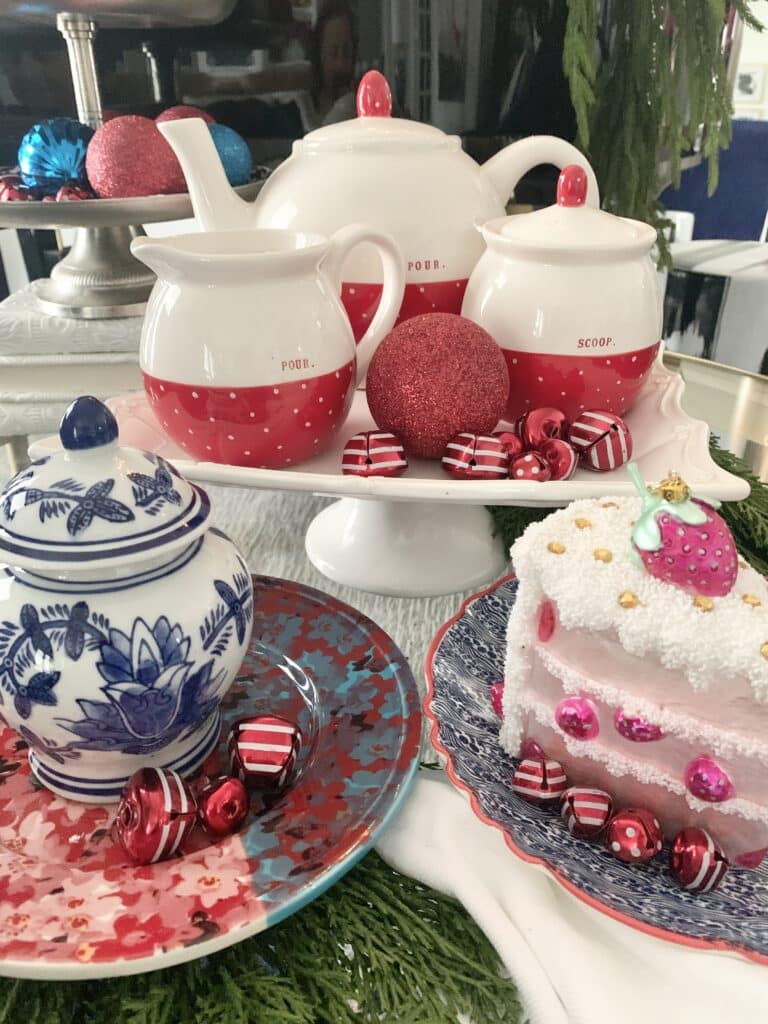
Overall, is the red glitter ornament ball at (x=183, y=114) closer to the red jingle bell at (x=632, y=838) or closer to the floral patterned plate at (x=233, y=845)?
the floral patterned plate at (x=233, y=845)

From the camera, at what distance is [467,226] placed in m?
0.62

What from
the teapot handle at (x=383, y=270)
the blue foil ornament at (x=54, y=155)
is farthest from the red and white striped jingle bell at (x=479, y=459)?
the blue foil ornament at (x=54, y=155)

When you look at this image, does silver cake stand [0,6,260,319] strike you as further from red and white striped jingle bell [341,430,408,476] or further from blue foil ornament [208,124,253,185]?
red and white striped jingle bell [341,430,408,476]

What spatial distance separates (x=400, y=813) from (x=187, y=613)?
15 centimetres

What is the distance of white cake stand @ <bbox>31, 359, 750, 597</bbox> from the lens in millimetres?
499

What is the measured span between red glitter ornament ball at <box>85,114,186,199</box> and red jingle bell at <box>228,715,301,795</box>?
60 cm

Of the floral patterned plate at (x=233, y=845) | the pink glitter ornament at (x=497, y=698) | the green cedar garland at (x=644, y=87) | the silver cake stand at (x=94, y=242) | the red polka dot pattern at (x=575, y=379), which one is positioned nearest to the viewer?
the floral patterned plate at (x=233, y=845)

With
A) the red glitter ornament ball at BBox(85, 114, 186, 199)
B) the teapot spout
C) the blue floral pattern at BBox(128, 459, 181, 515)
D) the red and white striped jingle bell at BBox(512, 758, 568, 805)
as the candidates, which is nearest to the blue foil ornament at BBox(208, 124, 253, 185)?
the red glitter ornament ball at BBox(85, 114, 186, 199)

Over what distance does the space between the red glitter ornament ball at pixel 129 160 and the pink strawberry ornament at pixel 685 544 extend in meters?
0.64

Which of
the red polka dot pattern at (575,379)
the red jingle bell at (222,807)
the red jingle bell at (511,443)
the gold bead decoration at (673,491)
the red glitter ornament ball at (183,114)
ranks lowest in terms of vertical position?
the red jingle bell at (222,807)

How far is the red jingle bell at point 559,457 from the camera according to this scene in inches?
20.4

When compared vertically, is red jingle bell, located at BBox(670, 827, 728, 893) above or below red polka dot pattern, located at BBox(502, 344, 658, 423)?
below

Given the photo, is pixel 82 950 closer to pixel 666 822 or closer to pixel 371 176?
pixel 666 822

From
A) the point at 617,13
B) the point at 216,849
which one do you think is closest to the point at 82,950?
the point at 216,849
